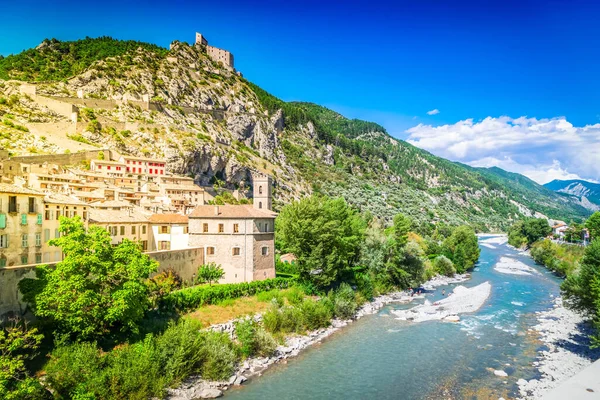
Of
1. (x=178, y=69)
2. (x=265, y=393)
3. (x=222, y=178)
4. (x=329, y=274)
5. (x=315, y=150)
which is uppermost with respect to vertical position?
(x=178, y=69)

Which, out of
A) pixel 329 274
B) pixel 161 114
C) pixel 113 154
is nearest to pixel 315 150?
pixel 161 114

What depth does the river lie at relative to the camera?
20.8m

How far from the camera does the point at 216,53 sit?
456 ft

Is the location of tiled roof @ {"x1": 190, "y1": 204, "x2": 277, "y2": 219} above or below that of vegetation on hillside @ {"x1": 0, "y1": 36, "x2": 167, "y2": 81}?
below

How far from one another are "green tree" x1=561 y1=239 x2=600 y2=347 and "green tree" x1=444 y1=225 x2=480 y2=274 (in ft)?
89.3

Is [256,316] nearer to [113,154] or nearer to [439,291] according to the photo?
[439,291]

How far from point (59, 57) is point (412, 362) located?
12453 centimetres

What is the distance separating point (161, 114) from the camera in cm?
9094

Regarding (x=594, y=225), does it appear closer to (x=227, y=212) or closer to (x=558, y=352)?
(x=558, y=352)

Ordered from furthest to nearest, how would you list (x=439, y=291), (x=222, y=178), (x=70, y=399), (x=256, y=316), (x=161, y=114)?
(x=161, y=114)
(x=222, y=178)
(x=439, y=291)
(x=256, y=316)
(x=70, y=399)

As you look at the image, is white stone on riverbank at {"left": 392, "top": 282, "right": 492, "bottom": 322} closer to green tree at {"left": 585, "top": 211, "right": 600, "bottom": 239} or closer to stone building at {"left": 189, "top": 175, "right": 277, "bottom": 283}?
stone building at {"left": 189, "top": 175, "right": 277, "bottom": 283}

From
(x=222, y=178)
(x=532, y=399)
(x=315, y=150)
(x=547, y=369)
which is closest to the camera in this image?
(x=532, y=399)

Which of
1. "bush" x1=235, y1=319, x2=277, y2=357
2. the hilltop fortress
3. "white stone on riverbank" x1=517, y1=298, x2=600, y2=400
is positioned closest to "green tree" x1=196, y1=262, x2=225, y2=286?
"bush" x1=235, y1=319, x2=277, y2=357

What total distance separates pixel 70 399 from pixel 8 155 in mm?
47195
